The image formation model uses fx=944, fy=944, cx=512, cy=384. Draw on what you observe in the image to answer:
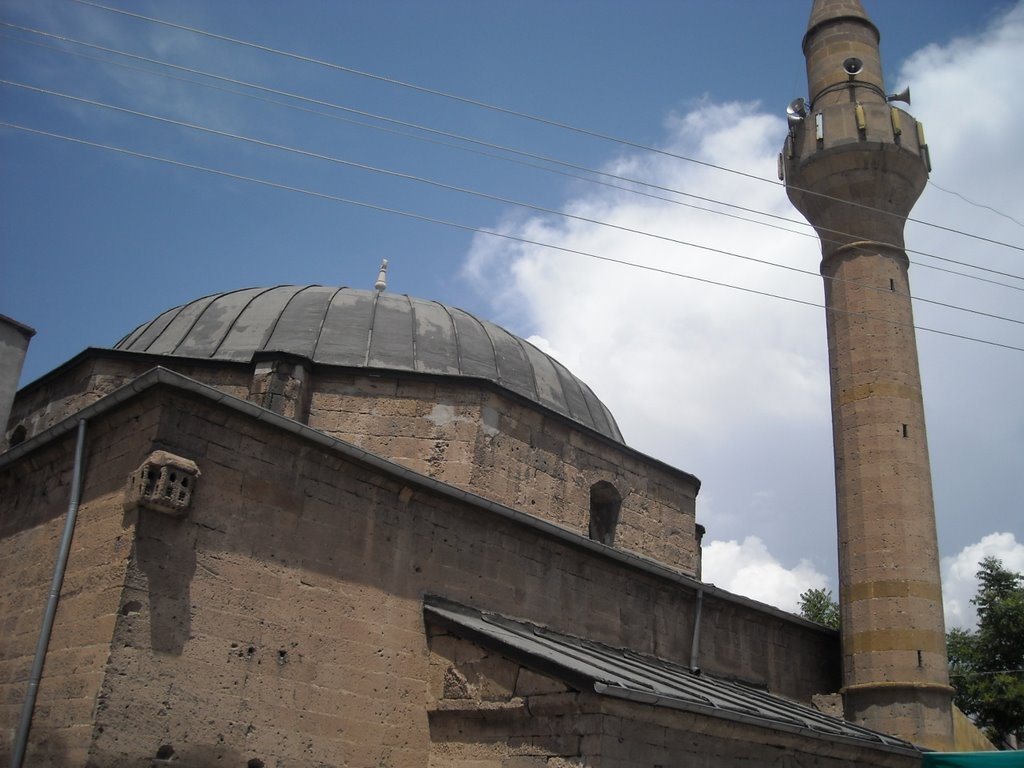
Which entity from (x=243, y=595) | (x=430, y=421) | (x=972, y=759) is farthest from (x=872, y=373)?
(x=243, y=595)

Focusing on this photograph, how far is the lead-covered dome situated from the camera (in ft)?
38.2

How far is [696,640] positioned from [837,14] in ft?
36.6

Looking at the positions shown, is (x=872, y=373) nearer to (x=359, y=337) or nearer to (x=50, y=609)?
(x=359, y=337)

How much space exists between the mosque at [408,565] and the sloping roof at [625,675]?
0.11ft

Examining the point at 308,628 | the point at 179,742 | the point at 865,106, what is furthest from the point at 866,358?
the point at 179,742

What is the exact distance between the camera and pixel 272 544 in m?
6.88

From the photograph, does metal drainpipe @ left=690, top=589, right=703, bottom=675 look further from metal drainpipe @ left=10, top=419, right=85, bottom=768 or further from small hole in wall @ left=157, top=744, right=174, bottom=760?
metal drainpipe @ left=10, top=419, right=85, bottom=768

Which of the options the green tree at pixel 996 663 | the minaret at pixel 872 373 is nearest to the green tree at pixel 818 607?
the green tree at pixel 996 663

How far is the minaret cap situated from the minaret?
1.0 inches

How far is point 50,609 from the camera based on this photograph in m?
6.30

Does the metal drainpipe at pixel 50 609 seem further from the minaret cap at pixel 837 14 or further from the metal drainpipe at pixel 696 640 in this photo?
the minaret cap at pixel 837 14

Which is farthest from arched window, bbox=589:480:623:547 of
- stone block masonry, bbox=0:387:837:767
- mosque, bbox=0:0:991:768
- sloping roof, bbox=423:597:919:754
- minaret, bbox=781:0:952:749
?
stone block masonry, bbox=0:387:837:767

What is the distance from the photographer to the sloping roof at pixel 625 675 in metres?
6.73

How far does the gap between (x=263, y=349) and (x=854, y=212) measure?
8.97m
